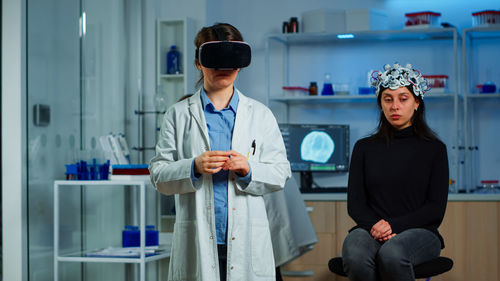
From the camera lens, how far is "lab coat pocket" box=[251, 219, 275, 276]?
1.75 metres

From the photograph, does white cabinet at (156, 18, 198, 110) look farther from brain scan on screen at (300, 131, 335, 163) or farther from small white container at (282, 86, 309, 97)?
brain scan on screen at (300, 131, 335, 163)

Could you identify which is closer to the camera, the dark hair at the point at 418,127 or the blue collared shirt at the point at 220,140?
the blue collared shirt at the point at 220,140

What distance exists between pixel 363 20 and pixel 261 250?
2.64 meters

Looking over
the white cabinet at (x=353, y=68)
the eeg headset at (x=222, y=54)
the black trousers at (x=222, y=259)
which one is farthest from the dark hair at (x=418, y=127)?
the white cabinet at (x=353, y=68)

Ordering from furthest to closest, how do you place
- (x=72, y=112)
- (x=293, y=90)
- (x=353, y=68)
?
(x=353, y=68) < (x=293, y=90) < (x=72, y=112)

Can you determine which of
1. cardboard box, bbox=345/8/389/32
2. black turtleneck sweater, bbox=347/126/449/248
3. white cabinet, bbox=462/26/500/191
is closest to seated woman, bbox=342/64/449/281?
black turtleneck sweater, bbox=347/126/449/248

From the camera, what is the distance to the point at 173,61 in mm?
4066

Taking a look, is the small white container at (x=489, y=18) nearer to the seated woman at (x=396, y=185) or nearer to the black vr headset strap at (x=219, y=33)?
the seated woman at (x=396, y=185)

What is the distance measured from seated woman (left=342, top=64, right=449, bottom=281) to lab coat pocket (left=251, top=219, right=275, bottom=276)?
0.51 metres

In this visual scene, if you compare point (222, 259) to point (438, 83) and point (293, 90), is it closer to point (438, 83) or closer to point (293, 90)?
point (293, 90)

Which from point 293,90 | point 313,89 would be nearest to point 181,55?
point 293,90

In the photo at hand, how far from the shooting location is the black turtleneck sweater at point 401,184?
90.0 inches

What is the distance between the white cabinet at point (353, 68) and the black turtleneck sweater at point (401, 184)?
166cm

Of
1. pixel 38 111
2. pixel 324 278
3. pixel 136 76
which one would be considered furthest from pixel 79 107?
pixel 324 278
